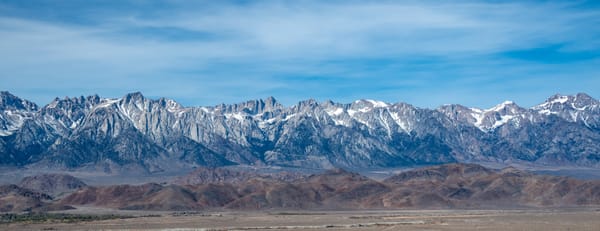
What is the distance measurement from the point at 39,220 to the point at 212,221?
34.7 metres

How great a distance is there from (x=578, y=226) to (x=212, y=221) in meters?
71.2

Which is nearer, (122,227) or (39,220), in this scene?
(122,227)

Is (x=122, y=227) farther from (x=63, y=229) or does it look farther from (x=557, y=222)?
(x=557, y=222)

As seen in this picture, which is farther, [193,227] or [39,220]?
[39,220]

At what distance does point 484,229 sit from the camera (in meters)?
142

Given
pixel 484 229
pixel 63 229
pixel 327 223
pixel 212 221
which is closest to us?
pixel 484 229

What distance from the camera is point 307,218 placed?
619ft

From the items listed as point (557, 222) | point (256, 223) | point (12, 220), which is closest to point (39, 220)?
point (12, 220)

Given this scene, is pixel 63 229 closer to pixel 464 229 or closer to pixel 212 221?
pixel 212 221

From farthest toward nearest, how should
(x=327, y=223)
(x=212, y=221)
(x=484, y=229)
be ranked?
1. (x=212, y=221)
2. (x=327, y=223)
3. (x=484, y=229)

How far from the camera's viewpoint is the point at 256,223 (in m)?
172

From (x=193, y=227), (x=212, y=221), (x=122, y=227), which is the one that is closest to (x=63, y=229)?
(x=122, y=227)

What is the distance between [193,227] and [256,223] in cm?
1619

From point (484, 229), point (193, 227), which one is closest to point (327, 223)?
point (193, 227)
